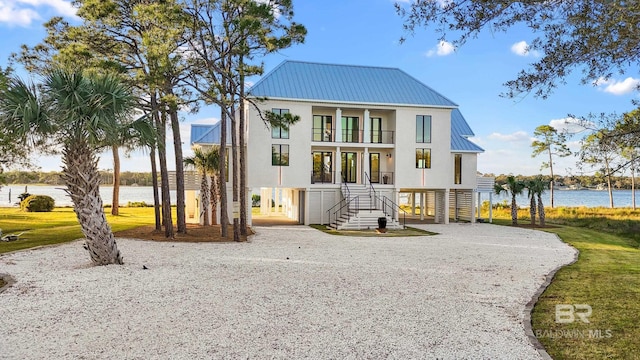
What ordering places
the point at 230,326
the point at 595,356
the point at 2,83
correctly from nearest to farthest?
the point at 595,356 → the point at 230,326 → the point at 2,83

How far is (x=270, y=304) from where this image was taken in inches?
363

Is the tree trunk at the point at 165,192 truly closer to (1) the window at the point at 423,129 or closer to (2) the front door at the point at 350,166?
(2) the front door at the point at 350,166

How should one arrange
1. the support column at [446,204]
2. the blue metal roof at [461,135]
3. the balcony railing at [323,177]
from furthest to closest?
the blue metal roof at [461,135] → the support column at [446,204] → the balcony railing at [323,177]

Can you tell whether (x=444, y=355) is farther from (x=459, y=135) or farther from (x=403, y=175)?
(x=459, y=135)

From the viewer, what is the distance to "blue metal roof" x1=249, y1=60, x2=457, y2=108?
92.5ft

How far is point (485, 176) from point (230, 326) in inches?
1136

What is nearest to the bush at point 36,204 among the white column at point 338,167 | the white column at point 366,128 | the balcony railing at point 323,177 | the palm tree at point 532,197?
the balcony railing at point 323,177

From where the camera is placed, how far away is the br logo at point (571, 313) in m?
8.21

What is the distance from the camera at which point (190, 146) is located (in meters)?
31.5

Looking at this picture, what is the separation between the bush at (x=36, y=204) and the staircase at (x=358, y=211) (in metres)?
23.6

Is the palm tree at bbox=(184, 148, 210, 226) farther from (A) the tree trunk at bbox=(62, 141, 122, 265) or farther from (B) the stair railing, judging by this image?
(A) the tree trunk at bbox=(62, 141, 122, 265)

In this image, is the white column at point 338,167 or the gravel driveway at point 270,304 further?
the white column at point 338,167

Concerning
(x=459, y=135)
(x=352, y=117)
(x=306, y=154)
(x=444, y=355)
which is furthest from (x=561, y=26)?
(x=459, y=135)

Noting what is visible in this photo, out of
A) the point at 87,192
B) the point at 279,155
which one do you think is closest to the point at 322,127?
the point at 279,155
